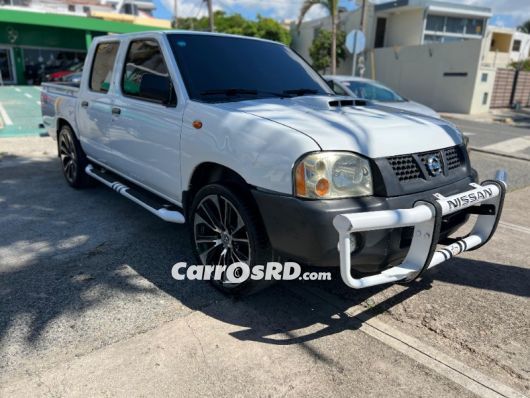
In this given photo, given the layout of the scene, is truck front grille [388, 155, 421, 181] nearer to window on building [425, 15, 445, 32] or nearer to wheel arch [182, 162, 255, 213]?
wheel arch [182, 162, 255, 213]

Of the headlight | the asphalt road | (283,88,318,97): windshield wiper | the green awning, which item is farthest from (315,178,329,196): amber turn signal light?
the green awning

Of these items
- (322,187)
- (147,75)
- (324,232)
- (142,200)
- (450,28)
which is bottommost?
(142,200)

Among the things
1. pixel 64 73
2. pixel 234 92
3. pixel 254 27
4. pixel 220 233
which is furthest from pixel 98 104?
pixel 254 27

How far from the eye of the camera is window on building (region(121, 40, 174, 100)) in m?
3.86

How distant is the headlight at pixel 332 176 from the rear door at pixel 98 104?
2761mm

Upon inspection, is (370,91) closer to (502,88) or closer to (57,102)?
(57,102)

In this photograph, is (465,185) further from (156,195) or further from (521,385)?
(156,195)

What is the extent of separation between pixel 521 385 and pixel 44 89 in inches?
274

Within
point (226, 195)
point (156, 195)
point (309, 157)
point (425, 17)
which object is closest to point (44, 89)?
point (156, 195)

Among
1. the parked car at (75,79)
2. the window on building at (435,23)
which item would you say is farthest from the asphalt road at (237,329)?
the window on building at (435,23)

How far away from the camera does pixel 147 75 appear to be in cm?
374

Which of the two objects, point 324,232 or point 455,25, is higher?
point 455,25

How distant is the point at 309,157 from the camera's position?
8.38 feet
